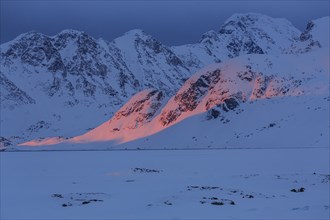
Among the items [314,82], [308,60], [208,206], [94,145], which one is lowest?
[208,206]

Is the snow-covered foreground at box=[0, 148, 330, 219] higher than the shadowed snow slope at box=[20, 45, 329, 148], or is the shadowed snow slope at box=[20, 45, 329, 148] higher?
the shadowed snow slope at box=[20, 45, 329, 148]

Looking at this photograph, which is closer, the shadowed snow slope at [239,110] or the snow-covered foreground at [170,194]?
the snow-covered foreground at [170,194]

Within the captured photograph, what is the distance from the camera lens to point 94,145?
144 m

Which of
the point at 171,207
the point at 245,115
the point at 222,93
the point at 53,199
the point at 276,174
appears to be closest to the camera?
the point at 171,207

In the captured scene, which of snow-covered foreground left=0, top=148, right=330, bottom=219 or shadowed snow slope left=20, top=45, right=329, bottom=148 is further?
shadowed snow slope left=20, top=45, right=329, bottom=148

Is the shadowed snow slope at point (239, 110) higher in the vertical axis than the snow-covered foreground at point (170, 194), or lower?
higher

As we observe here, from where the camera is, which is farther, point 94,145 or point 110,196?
point 94,145

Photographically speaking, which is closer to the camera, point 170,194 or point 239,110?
point 170,194

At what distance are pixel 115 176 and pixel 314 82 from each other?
318ft

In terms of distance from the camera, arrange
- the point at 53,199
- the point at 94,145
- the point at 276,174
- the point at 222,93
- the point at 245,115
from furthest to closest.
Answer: the point at 94,145
the point at 222,93
the point at 245,115
the point at 276,174
the point at 53,199

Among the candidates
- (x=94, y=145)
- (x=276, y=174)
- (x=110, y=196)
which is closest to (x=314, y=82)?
(x=94, y=145)

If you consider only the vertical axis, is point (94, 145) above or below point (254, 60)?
below

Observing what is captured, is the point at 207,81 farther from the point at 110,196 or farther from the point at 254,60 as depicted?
the point at 110,196

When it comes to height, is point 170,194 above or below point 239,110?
below
